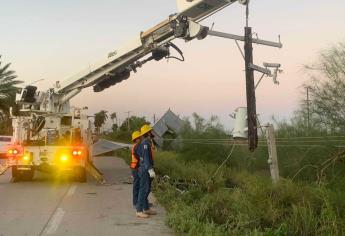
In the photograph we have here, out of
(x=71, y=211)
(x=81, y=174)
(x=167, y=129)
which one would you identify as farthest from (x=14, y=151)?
(x=167, y=129)

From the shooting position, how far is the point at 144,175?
10695mm

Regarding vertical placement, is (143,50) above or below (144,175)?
above

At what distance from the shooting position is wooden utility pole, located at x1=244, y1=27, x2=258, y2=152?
10242mm

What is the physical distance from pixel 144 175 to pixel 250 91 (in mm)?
2606

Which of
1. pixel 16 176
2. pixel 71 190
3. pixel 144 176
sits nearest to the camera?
pixel 144 176

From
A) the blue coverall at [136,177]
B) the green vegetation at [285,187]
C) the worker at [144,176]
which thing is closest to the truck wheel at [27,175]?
the green vegetation at [285,187]

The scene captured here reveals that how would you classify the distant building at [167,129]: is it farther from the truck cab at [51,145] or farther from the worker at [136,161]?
the worker at [136,161]

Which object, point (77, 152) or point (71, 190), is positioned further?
point (77, 152)

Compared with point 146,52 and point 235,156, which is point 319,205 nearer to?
point 146,52

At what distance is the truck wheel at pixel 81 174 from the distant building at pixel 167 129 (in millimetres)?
20083

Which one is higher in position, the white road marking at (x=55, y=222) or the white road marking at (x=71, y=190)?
the white road marking at (x=71, y=190)

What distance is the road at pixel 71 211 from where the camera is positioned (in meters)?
9.19

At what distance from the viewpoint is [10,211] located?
11.2m

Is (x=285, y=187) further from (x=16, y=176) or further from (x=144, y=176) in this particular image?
(x=16, y=176)
